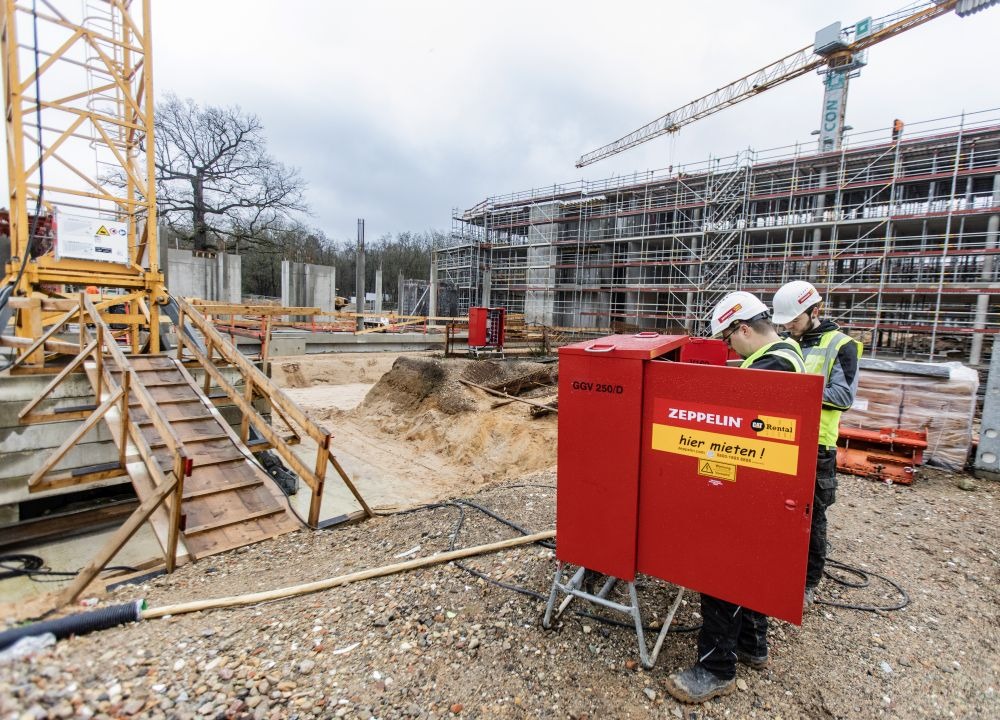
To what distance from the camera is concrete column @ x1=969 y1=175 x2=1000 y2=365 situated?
17906mm

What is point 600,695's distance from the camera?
2391mm

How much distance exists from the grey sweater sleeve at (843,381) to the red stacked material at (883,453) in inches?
133

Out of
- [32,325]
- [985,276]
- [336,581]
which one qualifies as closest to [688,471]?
[336,581]

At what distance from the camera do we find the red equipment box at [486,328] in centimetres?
1548

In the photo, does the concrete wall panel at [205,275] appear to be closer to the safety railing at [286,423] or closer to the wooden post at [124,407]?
the safety railing at [286,423]

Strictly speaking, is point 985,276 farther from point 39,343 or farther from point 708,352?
point 39,343

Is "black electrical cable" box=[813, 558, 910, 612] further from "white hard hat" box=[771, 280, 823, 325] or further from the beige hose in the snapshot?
the beige hose

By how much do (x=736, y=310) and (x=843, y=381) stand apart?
116 cm

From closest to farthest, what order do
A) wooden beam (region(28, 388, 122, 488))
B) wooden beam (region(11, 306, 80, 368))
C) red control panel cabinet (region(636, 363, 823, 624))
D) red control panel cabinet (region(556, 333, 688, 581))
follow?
red control panel cabinet (region(636, 363, 823, 624)), red control panel cabinet (region(556, 333, 688, 581)), wooden beam (region(28, 388, 122, 488)), wooden beam (region(11, 306, 80, 368))

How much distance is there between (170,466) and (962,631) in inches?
280

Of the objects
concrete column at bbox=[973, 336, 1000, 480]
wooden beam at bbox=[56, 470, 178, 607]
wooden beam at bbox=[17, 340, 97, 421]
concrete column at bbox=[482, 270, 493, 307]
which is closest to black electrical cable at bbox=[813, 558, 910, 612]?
concrete column at bbox=[973, 336, 1000, 480]

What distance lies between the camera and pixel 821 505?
3.09 m

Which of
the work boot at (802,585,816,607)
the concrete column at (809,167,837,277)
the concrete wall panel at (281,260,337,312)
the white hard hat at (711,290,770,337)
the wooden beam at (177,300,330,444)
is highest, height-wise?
the concrete column at (809,167,837,277)

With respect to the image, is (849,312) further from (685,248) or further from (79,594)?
(79,594)
